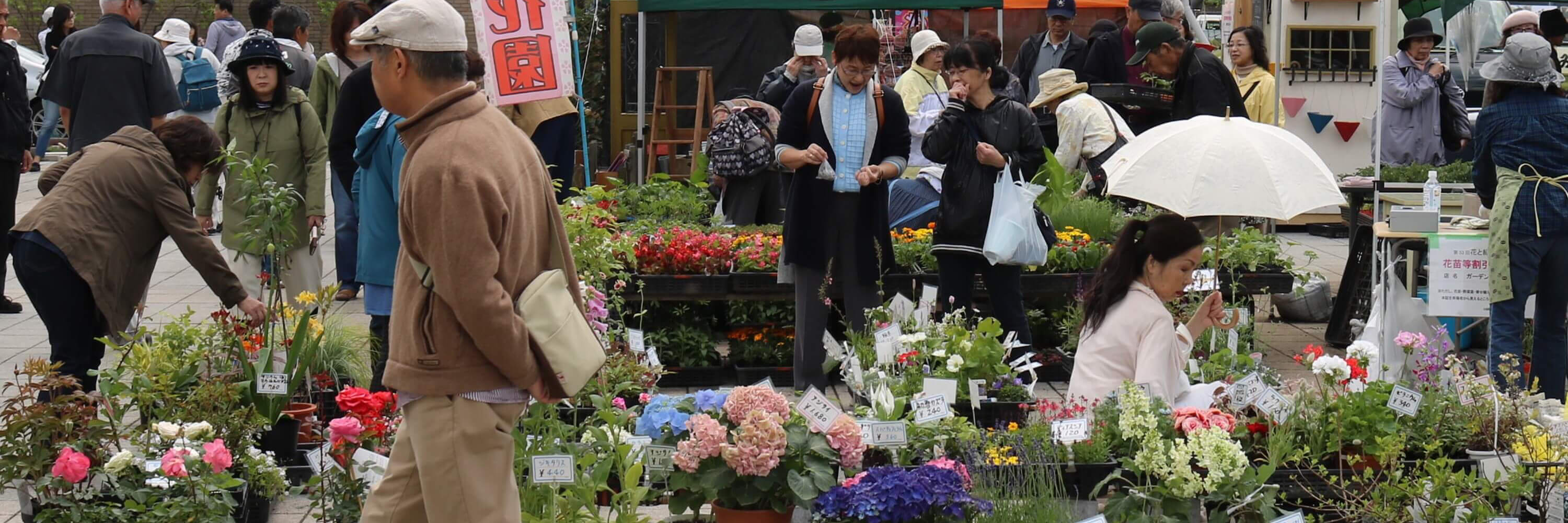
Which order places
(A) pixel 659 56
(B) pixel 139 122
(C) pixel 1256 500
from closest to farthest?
(C) pixel 1256 500 < (B) pixel 139 122 < (A) pixel 659 56

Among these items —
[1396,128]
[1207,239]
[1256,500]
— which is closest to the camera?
[1256,500]

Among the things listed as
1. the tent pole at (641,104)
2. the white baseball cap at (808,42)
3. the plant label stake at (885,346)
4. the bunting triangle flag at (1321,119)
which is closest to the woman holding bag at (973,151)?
the plant label stake at (885,346)

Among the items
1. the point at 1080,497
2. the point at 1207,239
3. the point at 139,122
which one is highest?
the point at 139,122

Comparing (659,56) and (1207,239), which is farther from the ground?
(659,56)

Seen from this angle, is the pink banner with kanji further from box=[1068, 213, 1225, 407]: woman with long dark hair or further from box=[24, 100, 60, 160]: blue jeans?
box=[24, 100, 60, 160]: blue jeans

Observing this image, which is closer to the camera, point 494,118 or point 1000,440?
point 494,118

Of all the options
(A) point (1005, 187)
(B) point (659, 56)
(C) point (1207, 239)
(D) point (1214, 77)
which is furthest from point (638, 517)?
(B) point (659, 56)

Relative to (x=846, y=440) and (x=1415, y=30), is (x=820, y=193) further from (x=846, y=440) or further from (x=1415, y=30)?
(x=1415, y=30)

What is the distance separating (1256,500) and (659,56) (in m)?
10.4

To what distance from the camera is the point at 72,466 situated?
4.15 metres

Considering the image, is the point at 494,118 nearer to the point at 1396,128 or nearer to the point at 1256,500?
the point at 1256,500

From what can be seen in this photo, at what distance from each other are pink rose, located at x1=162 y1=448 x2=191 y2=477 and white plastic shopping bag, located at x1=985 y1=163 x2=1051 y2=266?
3375 millimetres

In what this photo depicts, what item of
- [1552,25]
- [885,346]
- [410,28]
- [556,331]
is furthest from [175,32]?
[1552,25]

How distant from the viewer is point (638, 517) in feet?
14.2
